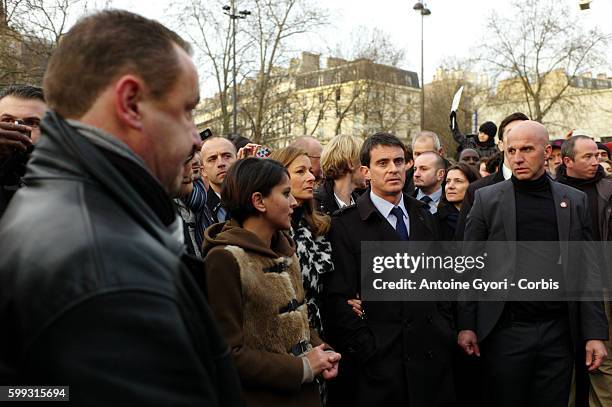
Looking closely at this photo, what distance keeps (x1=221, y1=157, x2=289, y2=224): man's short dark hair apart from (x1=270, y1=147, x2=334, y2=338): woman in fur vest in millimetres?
822

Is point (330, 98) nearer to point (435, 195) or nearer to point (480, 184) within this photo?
point (435, 195)

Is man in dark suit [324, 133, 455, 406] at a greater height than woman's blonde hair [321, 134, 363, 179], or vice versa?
woman's blonde hair [321, 134, 363, 179]

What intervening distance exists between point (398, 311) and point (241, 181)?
1.59 metres

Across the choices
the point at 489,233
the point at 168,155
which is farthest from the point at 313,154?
the point at 168,155

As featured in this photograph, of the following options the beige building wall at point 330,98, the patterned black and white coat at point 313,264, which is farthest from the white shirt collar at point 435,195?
the beige building wall at point 330,98

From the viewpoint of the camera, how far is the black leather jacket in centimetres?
116

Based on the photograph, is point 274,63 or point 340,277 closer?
point 340,277

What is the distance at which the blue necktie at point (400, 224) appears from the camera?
4.73 meters

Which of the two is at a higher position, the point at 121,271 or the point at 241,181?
the point at 241,181

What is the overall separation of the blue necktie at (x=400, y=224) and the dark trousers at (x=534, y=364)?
1.10m

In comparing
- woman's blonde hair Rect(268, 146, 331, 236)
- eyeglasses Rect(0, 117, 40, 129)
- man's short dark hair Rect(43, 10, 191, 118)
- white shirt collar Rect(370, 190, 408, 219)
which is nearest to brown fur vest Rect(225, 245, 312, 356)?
woman's blonde hair Rect(268, 146, 331, 236)

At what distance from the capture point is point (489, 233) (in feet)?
16.4

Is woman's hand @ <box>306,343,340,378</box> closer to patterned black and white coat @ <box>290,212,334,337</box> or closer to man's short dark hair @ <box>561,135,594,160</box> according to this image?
patterned black and white coat @ <box>290,212,334,337</box>

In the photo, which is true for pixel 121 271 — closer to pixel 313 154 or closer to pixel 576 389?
pixel 313 154
